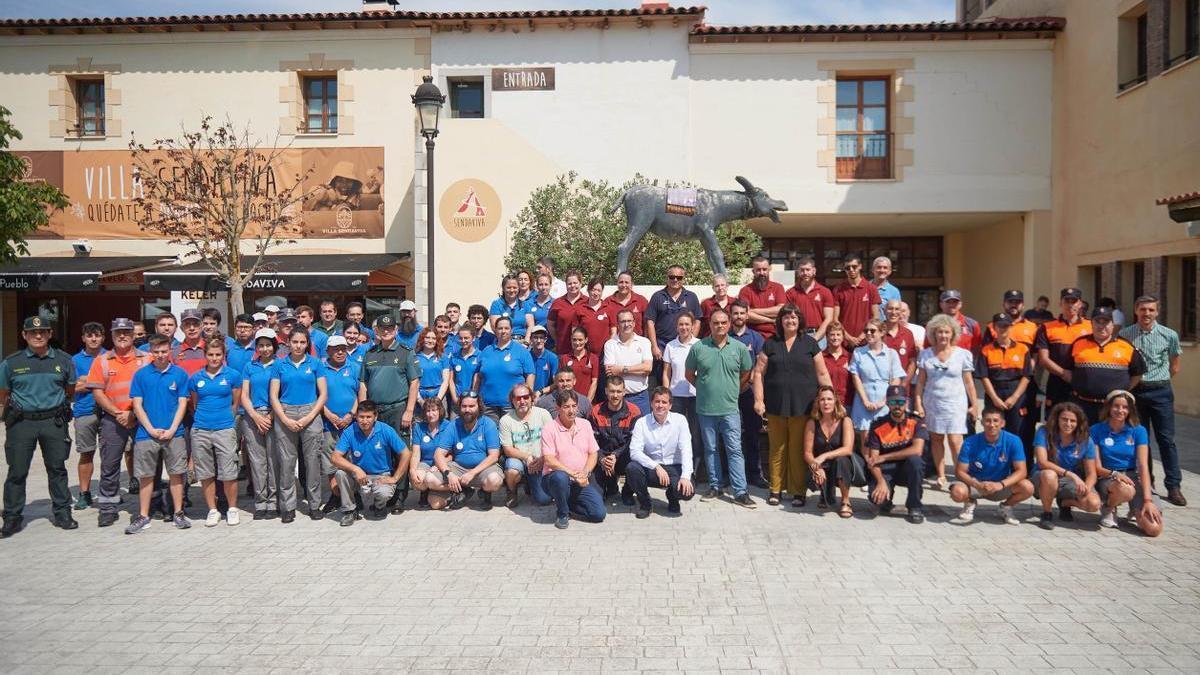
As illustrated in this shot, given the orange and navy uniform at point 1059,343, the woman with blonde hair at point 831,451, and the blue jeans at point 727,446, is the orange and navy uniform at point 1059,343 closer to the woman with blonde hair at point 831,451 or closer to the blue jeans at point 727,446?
the woman with blonde hair at point 831,451

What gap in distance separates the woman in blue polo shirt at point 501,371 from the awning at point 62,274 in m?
12.1

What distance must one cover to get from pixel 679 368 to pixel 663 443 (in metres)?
0.99

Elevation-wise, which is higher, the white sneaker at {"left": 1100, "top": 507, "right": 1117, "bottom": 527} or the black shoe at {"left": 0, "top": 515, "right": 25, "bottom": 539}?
the white sneaker at {"left": 1100, "top": 507, "right": 1117, "bottom": 527}

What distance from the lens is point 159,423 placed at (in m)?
6.93

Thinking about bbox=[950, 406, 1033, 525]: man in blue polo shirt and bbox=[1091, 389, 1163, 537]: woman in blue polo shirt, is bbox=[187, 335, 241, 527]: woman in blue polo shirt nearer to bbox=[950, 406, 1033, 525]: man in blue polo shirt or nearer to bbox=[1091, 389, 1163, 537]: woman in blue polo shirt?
bbox=[950, 406, 1033, 525]: man in blue polo shirt

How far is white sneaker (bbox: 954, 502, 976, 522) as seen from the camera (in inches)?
262

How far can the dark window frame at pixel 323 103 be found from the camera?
1788 centimetres

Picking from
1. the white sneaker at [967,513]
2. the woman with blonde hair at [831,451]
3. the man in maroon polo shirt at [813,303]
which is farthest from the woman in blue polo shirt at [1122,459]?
the man in maroon polo shirt at [813,303]

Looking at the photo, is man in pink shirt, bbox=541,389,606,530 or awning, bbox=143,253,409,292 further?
awning, bbox=143,253,409,292

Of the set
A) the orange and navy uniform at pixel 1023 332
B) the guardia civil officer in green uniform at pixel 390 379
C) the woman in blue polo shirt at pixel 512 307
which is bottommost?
the guardia civil officer in green uniform at pixel 390 379

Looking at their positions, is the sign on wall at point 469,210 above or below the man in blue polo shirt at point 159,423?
above

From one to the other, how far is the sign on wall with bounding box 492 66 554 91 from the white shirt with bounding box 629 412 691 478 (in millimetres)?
11399

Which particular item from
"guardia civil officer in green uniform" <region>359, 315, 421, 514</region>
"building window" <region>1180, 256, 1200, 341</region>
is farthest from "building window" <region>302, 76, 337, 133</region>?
"building window" <region>1180, 256, 1200, 341</region>

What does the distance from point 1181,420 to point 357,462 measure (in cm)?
1243
